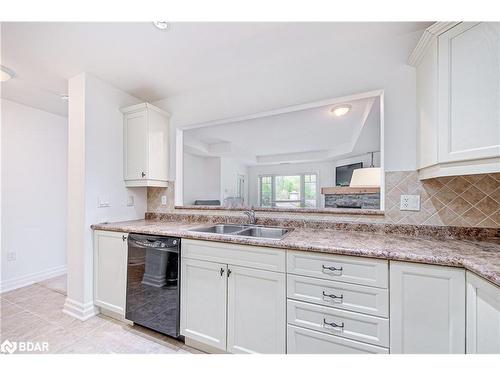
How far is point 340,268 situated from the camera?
1181mm

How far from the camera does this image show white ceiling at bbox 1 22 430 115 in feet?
4.98

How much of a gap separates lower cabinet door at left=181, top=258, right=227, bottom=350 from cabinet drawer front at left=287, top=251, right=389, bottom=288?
20.0 inches

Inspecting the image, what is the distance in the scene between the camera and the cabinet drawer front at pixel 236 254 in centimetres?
132

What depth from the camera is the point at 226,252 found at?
1.46 metres

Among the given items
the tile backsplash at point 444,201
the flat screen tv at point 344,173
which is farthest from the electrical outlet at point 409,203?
the flat screen tv at point 344,173

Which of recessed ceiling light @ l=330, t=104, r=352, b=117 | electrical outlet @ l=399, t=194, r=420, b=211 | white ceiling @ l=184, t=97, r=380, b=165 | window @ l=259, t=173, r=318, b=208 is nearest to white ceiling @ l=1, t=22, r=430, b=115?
recessed ceiling light @ l=330, t=104, r=352, b=117

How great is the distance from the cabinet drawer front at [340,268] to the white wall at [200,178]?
148 centimetres

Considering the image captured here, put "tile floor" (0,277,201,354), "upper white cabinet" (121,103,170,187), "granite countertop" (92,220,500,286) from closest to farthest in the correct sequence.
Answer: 1. "granite countertop" (92,220,500,286)
2. "tile floor" (0,277,201,354)
3. "upper white cabinet" (121,103,170,187)

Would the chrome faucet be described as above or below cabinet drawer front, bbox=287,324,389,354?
above

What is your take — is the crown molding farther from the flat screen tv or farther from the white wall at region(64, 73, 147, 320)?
the white wall at region(64, 73, 147, 320)

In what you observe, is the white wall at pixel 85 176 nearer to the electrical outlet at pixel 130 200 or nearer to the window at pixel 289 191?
the electrical outlet at pixel 130 200

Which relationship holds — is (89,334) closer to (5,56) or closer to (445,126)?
(5,56)
